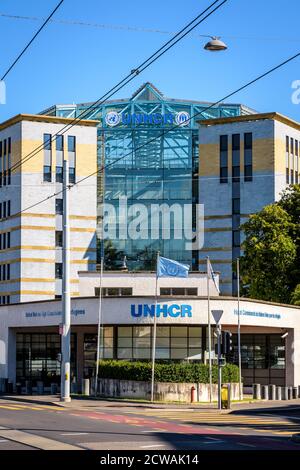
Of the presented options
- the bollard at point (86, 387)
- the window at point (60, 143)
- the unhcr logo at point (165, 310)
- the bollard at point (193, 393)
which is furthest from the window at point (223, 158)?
the bollard at point (193, 393)

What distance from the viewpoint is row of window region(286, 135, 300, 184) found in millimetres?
95875

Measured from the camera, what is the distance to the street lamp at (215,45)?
101 feet

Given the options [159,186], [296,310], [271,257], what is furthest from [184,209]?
[296,310]

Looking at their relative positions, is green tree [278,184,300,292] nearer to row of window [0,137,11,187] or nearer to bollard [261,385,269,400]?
bollard [261,385,269,400]

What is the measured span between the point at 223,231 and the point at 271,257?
24.8 meters

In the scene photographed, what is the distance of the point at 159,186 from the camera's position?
333 feet

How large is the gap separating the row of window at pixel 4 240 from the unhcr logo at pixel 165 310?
146 ft

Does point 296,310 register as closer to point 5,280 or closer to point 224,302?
point 224,302

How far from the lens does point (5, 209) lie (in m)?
94.4

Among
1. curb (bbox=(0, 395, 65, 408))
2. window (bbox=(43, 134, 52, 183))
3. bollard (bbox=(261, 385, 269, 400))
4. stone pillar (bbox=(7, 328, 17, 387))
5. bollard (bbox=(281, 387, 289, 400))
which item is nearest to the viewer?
curb (bbox=(0, 395, 65, 408))

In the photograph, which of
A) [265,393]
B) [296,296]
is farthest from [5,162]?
[265,393]

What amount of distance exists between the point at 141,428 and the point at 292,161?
70.2m

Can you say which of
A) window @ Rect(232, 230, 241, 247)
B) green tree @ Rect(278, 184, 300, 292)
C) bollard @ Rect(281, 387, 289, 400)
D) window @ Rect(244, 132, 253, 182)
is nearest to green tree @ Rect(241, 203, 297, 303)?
green tree @ Rect(278, 184, 300, 292)

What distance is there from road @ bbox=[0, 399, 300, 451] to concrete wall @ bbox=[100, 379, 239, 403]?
3.75 metres
